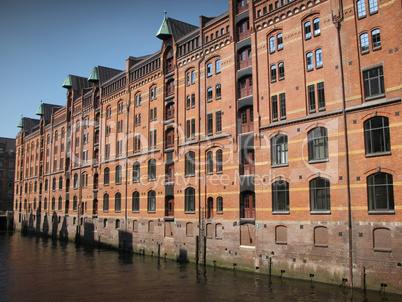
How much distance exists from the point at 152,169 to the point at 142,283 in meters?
15.7

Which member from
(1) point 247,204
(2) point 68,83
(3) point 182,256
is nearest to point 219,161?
(1) point 247,204

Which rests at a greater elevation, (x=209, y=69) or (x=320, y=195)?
(x=209, y=69)

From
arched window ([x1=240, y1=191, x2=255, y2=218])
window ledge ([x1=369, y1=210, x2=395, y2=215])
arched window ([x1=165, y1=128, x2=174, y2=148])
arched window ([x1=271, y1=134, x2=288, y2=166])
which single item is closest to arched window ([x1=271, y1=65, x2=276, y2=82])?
arched window ([x1=271, y1=134, x2=288, y2=166])

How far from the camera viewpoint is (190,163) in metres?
35.6

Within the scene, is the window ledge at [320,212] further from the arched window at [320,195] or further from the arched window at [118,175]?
the arched window at [118,175]

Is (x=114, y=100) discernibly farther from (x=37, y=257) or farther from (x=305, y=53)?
(x=305, y=53)

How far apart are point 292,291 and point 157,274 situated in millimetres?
11544

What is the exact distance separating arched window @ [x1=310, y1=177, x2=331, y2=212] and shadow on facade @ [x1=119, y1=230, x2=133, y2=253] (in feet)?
79.4

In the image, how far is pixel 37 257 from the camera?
4053 cm

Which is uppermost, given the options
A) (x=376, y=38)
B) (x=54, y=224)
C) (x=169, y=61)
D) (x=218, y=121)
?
(x=169, y=61)

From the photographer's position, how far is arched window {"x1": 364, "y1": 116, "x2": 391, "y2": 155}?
22016 millimetres

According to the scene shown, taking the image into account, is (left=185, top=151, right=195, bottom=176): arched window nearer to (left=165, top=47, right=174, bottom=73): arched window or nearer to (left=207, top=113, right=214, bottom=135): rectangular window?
(left=207, top=113, right=214, bottom=135): rectangular window

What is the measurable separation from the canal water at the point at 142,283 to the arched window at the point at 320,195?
16.1 ft

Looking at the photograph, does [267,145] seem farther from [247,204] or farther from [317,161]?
[247,204]
